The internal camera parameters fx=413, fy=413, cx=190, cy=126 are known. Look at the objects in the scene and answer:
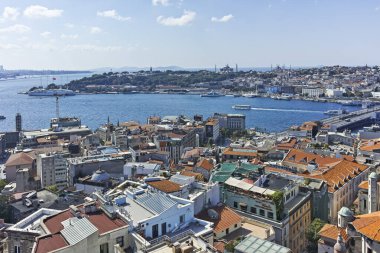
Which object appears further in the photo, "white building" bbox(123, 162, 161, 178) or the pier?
the pier

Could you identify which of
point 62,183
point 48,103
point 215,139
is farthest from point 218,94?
point 62,183

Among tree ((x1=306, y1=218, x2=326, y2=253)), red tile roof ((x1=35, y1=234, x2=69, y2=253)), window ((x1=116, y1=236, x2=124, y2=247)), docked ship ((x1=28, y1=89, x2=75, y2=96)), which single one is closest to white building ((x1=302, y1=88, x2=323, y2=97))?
docked ship ((x1=28, y1=89, x2=75, y2=96))

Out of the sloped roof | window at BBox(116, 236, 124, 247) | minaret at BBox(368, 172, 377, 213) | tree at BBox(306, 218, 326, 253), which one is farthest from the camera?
minaret at BBox(368, 172, 377, 213)

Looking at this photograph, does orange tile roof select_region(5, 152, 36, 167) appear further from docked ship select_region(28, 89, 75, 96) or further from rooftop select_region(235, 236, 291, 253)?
docked ship select_region(28, 89, 75, 96)

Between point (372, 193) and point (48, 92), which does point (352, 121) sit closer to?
point (372, 193)

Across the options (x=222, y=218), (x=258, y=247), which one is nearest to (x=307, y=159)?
(x=222, y=218)

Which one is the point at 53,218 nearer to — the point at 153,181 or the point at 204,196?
the point at 153,181

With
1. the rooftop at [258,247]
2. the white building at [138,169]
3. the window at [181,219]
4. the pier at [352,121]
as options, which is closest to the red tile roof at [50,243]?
the window at [181,219]

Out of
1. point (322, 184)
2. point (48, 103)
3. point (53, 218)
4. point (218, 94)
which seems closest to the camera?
point (53, 218)
